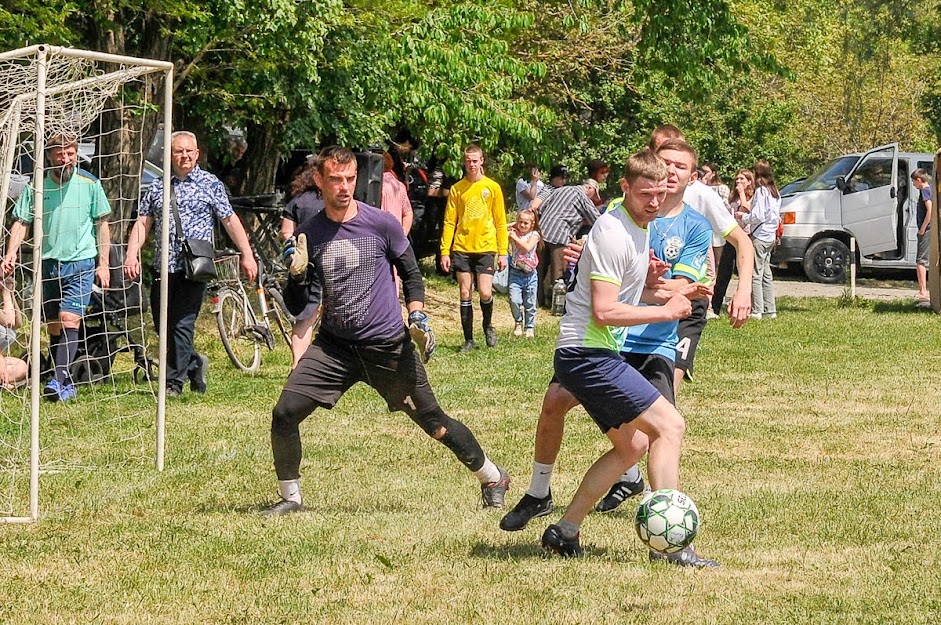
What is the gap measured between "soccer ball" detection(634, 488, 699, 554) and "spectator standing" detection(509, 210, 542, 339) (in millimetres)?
10566

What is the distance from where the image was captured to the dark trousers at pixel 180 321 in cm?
1082

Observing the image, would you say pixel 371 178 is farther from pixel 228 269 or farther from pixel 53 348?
pixel 53 348

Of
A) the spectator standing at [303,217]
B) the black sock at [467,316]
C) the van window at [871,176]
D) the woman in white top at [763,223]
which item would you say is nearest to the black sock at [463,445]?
the spectator standing at [303,217]

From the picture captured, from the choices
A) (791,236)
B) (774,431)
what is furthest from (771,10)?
(774,431)

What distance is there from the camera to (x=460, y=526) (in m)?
Answer: 6.86

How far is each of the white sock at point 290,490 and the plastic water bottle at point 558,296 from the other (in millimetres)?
11634

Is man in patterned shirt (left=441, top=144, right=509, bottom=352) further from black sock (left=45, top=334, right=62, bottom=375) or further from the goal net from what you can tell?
black sock (left=45, top=334, right=62, bottom=375)

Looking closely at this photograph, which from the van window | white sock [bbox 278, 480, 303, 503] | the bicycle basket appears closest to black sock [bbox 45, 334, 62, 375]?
the bicycle basket

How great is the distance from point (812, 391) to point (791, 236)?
12352 millimetres

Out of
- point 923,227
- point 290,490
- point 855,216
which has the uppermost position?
point 855,216

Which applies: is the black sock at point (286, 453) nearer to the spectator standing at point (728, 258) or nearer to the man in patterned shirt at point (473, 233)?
the man in patterned shirt at point (473, 233)

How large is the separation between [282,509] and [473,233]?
810 cm

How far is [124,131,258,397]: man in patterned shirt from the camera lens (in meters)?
10.5

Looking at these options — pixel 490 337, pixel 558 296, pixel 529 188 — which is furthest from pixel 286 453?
pixel 529 188
